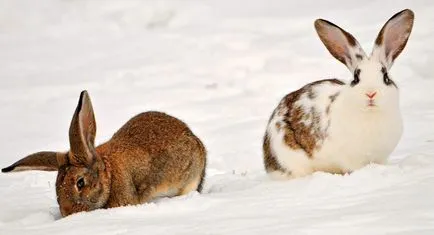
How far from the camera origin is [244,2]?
55.2ft

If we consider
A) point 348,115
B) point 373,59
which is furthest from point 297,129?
point 373,59

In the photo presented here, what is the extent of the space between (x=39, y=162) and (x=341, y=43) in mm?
2162

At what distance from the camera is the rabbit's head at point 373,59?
5.92 meters

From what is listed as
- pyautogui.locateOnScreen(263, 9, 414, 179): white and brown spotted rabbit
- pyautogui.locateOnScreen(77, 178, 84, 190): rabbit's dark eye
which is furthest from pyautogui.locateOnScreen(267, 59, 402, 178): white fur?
pyautogui.locateOnScreen(77, 178, 84, 190): rabbit's dark eye

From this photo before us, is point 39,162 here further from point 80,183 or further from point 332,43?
point 332,43

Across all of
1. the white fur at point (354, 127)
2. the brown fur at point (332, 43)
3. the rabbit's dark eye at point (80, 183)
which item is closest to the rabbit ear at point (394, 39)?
the white fur at point (354, 127)

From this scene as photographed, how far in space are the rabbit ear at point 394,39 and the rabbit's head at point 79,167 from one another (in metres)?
1.94

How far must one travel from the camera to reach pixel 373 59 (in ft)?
20.0

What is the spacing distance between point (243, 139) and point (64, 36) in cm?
730

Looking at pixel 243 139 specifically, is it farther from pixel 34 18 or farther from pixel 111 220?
pixel 34 18

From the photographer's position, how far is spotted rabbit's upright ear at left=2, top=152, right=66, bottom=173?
18.9 ft

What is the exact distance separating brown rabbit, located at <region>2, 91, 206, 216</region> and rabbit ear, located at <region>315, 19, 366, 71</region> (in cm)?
125

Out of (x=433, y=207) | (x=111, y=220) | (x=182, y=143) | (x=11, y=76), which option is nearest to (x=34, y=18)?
(x=11, y=76)

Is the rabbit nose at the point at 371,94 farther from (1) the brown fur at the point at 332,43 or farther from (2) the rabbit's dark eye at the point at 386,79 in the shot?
(1) the brown fur at the point at 332,43
